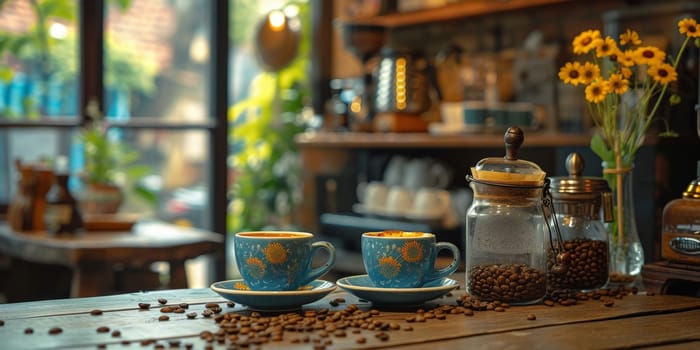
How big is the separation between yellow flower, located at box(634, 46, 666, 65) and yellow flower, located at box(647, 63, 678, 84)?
1 cm

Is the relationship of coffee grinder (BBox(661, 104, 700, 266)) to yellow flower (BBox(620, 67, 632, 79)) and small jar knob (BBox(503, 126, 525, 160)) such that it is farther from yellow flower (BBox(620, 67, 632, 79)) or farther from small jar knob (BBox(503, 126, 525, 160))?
small jar knob (BBox(503, 126, 525, 160))

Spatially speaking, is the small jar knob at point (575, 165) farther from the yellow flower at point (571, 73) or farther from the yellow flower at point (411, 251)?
the yellow flower at point (411, 251)

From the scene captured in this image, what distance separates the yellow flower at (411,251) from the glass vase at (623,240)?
487 millimetres

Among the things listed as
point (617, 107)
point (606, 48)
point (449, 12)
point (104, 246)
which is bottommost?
point (104, 246)

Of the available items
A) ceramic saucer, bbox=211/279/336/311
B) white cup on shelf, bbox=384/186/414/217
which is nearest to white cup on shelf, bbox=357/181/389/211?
white cup on shelf, bbox=384/186/414/217

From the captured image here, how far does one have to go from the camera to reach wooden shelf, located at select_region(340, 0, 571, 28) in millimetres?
3883

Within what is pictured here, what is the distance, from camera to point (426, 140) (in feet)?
12.8

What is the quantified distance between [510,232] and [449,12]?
9.50ft

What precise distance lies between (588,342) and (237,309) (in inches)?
20.1

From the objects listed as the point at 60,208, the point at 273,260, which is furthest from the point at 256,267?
the point at 60,208

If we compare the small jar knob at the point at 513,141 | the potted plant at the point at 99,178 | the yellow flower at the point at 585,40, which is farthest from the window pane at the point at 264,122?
the small jar knob at the point at 513,141

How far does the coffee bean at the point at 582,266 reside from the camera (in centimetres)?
161

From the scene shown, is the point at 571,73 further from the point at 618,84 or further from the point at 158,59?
the point at 158,59

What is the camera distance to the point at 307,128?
17.7 ft
